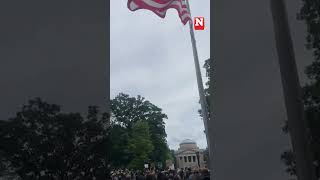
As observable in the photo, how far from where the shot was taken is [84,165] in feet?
37.3

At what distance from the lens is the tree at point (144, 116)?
2891 inches

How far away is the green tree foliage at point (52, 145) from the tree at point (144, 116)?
59.5 metres

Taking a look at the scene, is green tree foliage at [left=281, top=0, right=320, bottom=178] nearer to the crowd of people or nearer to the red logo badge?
the crowd of people

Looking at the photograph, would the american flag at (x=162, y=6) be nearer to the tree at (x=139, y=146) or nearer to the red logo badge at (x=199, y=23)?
the red logo badge at (x=199, y=23)

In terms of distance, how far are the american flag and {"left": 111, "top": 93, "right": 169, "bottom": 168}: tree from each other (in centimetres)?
5542

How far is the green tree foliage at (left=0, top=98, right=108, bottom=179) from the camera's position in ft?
36.2

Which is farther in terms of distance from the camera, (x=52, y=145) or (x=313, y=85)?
(x=52, y=145)

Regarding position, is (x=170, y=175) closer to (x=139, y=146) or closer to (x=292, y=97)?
(x=292, y=97)

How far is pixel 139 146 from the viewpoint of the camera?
65.6 meters

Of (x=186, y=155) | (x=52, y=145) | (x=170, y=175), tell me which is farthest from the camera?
(x=186, y=155)

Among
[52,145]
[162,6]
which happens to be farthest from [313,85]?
[162,6]

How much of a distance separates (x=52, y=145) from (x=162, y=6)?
6573 mm

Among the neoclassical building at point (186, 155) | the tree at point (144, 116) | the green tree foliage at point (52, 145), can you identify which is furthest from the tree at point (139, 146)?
the green tree foliage at point (52, 145)

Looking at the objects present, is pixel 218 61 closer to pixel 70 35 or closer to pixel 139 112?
pixel 70 35
